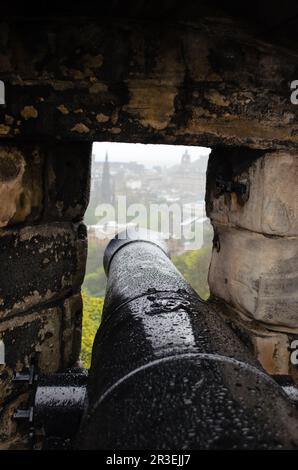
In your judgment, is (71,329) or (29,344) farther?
(71,329)

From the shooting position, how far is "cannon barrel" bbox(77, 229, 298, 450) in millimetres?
736

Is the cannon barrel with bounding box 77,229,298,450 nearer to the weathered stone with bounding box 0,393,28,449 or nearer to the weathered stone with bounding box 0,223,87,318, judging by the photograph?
the weathered stone with bounding box 0,223,87,318

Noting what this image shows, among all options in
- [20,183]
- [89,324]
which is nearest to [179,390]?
[20,183]

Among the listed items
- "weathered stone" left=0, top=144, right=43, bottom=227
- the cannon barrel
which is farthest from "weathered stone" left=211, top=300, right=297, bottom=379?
"weathered stone" left=0, top=144, right=43, bottom=227

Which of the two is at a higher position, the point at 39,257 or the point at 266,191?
the point at 266,191

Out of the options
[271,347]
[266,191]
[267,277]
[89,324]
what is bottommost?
[89,324]

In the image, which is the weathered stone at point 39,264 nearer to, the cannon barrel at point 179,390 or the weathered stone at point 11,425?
the weathered stone at point 11,425

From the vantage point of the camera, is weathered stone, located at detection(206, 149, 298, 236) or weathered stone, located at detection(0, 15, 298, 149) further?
weathered stone, located at detection(206, 149, 298, 236)

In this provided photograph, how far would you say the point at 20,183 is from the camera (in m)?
1.74

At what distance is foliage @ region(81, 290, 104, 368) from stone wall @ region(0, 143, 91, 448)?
6.92 metres

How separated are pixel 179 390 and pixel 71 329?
1.38m

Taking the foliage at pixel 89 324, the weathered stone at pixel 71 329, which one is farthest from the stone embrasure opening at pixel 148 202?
the weathered stone at pixel 71 329

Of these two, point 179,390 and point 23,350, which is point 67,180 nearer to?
point 23,350

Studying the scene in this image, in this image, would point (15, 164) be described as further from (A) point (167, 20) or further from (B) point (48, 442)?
(B) point (48, 442)
